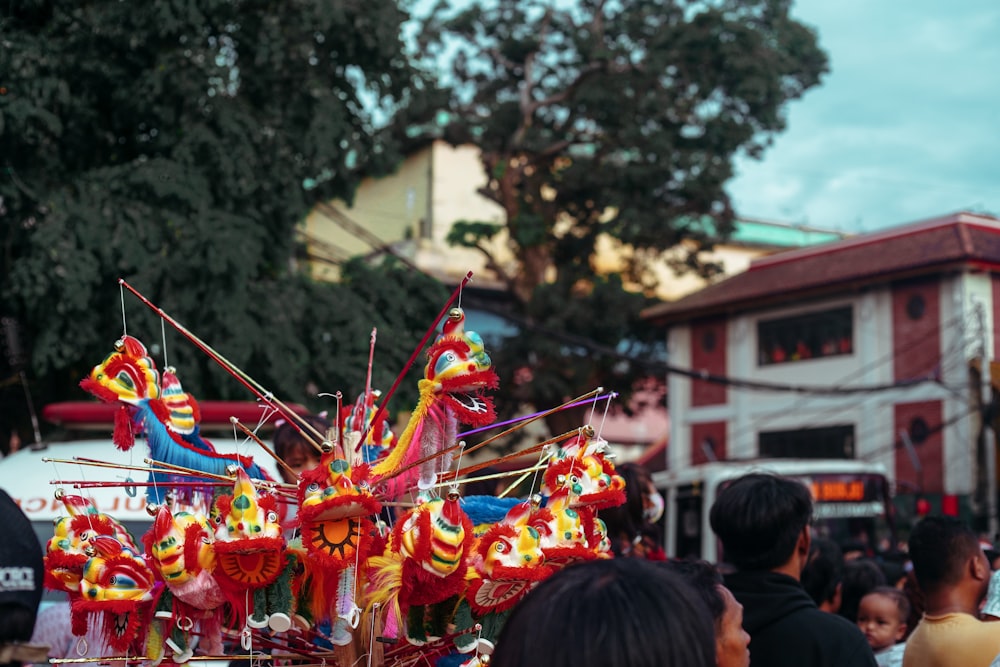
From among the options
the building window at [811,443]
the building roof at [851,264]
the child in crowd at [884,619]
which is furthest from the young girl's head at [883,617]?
the building window at [811,443]

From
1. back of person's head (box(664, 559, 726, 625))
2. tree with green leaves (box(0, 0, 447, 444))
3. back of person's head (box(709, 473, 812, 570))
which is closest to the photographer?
back of person's head (box(664, 559, 726, 625))

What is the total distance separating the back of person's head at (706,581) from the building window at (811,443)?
18.7m

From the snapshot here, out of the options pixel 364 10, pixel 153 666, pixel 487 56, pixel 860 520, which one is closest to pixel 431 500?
pixel 153 666

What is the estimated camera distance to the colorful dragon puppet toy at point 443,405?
263 centimetres

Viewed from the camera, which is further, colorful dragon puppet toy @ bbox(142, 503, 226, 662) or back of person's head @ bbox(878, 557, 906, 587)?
back of person's head @ bbox(878, 557, 906, 587)

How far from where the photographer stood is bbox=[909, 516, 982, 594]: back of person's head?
3455 mm

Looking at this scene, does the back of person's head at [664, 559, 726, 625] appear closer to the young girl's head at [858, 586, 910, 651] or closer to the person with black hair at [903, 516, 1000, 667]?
the person with black hair at [903, 516, 1000, 667]

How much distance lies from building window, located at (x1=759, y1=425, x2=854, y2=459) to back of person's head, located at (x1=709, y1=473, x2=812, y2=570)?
722 inches

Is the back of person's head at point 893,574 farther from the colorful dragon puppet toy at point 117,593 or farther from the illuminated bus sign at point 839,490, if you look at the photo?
the illuminated bus sign at point 839,490

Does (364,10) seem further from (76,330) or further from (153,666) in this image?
(153,666)

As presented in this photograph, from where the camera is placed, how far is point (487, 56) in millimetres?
21797

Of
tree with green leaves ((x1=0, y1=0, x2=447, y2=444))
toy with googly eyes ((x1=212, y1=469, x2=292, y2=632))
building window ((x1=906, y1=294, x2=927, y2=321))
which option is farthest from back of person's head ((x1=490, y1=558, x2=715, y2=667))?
building window ((x1=906, y1=294, x2=927, y2=321))

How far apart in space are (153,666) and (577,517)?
1004mm

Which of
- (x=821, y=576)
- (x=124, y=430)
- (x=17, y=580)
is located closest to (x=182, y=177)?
(x=821, y=576)
